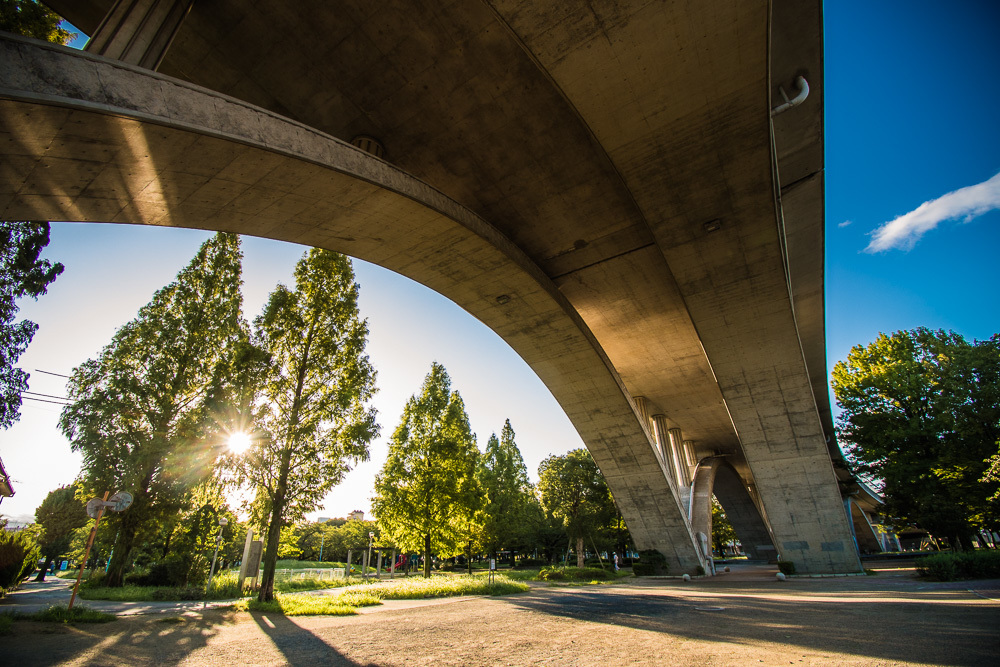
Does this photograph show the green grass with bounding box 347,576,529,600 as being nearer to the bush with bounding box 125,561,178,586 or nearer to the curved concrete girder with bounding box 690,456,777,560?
the bush with bounding box 125,561,178,586

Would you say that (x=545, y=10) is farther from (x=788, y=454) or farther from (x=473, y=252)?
(x=788, y=454)

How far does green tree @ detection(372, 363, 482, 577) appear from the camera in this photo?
19891 mm

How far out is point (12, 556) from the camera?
12.1 metres

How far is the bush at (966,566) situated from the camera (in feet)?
43.1

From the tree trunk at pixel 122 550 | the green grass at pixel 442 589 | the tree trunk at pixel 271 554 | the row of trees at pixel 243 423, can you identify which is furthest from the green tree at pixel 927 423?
→ the tree trunk at pixel 122 550

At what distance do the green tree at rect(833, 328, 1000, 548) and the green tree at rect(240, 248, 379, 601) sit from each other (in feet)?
85.9

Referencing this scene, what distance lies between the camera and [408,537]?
20.0 meters

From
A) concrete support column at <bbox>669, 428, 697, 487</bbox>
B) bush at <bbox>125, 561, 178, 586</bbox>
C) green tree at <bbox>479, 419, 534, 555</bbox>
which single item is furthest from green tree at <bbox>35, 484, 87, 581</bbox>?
concrete support column at <bbox>669, 428, 697, 487</bbox>

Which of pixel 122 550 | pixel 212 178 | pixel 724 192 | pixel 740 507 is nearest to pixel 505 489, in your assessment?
pixel 740 507

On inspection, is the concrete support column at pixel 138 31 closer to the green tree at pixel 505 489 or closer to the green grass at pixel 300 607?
the green grass at pixel 300 607

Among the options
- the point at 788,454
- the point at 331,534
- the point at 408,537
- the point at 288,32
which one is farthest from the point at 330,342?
the point at 331,534

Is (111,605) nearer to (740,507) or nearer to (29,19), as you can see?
(29,19)

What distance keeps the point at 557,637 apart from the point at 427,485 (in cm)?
1557

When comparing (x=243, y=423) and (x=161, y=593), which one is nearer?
(x=243, y=423)
